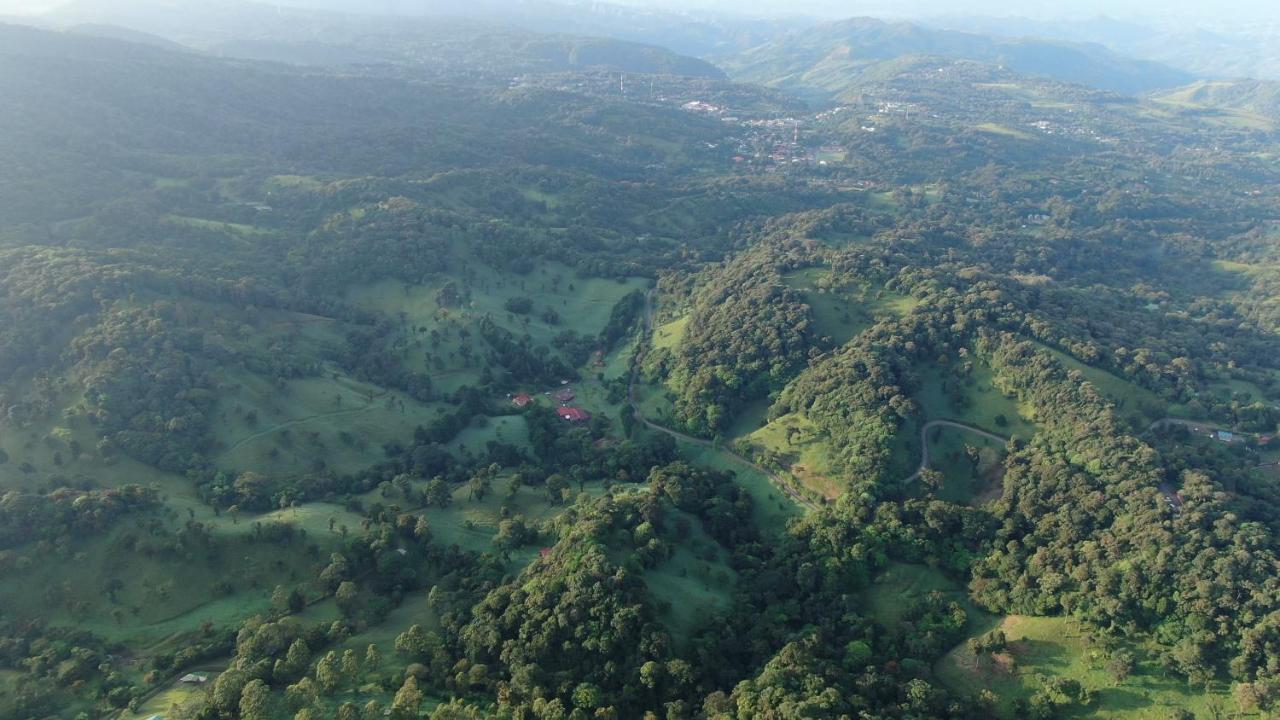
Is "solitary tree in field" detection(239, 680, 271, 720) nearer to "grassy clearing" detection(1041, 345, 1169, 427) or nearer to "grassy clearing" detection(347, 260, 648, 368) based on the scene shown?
"grassy clearing" detection(347, 260, 648, 368)

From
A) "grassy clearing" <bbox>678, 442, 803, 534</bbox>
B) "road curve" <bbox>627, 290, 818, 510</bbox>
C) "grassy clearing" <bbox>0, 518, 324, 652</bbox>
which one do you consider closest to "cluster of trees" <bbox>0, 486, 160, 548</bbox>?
"grassy clearing" <bbox>0, 518, 324, 652</bbox>

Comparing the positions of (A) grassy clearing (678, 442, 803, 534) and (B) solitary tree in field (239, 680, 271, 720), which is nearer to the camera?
(B) solitary tree in field (239, 680, 271, 720)

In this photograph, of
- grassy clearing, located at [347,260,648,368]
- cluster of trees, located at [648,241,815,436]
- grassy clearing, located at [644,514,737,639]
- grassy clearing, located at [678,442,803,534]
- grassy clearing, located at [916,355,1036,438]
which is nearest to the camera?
grassy clearing, located at [644,514,737,639]

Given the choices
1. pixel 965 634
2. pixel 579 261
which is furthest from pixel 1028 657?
pixel 579 261

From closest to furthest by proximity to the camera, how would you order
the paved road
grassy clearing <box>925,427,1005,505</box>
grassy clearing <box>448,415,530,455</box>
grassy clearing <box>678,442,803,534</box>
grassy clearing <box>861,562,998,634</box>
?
grassy clearing <box>861,562,998,634</box> < grassy clearing <box>925,427,1005,505</box> < grassy clearing <box>678,442,803,534</box> < the paved road < grassy clearing <box>448,415,530,455</box>

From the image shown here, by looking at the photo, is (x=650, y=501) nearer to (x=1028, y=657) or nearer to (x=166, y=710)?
(x=1028, y=657)

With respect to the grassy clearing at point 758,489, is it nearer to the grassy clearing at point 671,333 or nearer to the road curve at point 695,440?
the road curve at point 695,440
